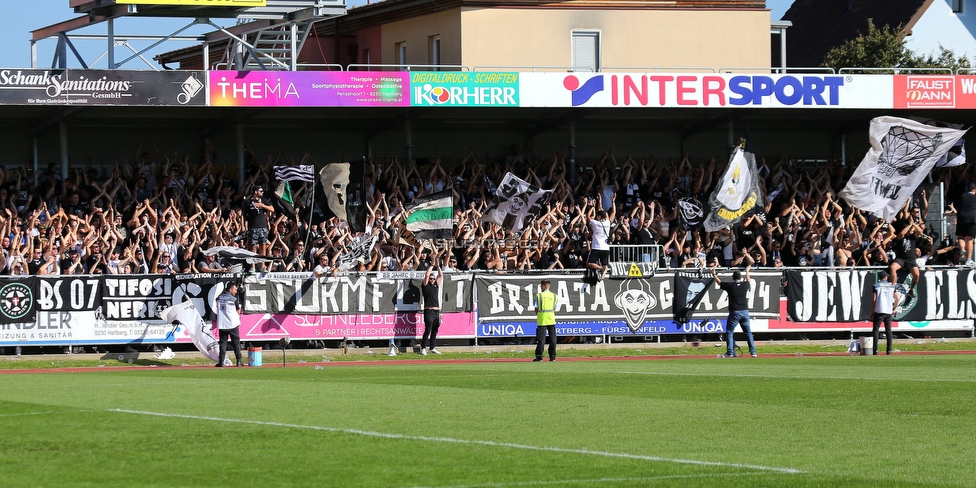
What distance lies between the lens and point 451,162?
116ft

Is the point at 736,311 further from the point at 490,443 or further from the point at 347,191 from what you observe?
the point at 490,443

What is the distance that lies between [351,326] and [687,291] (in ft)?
25.3

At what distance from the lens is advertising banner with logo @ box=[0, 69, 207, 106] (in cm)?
2842

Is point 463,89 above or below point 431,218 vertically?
above

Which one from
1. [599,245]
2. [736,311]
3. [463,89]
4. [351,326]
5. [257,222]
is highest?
[463,89]

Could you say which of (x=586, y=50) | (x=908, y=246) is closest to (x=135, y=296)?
(x=586, y=50)

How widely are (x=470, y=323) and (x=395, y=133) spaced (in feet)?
33.9

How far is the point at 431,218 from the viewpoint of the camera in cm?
2884

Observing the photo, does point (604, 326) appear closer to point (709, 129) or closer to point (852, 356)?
point (852, 356)

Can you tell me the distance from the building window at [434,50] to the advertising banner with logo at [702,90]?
6147 mm

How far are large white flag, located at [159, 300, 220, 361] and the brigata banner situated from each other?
251 inches

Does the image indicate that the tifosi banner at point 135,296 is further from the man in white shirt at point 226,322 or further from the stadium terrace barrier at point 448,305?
the man in white shirt at point 226,322

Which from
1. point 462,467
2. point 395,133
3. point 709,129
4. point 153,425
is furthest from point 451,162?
point 462,467

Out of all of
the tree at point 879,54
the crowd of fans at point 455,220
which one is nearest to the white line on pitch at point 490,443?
the crowd of fans at point 455,220
